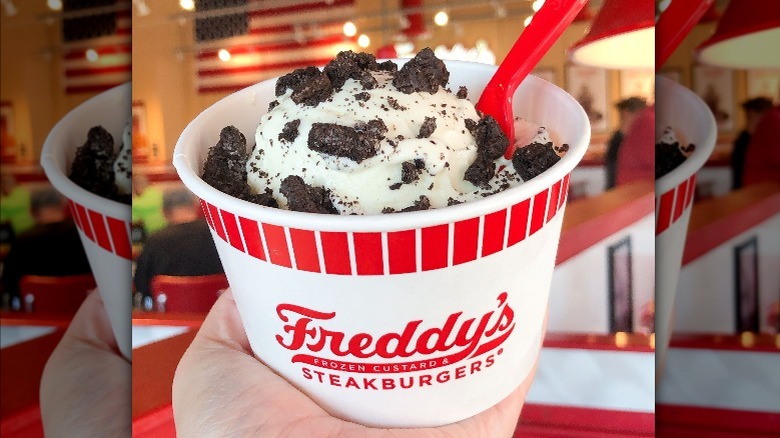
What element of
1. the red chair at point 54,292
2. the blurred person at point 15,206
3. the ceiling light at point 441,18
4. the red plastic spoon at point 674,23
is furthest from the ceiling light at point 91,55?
the red plastic spoon at point 674,23

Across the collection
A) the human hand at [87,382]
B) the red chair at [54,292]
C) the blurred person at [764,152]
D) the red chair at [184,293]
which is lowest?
the human hand at [87,382]

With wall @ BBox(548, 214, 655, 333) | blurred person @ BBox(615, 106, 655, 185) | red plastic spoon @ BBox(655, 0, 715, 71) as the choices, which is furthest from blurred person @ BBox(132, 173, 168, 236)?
red plastic spoon @ BBox(655, 0, 715, 71)

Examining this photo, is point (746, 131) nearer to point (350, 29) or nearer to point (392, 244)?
point (350, 29)

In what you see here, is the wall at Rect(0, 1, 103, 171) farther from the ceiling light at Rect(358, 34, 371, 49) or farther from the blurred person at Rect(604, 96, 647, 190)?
the blurred person at Rect(604, 96, 647, 190)

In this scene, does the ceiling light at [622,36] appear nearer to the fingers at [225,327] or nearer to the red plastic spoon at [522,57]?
the red plastic spoon at [522,57]

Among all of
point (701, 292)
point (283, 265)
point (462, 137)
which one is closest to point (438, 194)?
point (462, 137)

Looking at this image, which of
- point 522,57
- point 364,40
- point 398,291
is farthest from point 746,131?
point 398,291
